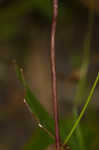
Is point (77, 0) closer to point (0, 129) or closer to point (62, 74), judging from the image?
point (62, 74)

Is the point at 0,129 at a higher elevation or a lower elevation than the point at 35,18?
lower

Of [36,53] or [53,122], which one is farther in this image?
[36,53]

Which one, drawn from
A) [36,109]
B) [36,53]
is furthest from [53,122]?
[36,53]

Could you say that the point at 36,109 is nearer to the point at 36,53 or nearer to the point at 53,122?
the point at 53,122

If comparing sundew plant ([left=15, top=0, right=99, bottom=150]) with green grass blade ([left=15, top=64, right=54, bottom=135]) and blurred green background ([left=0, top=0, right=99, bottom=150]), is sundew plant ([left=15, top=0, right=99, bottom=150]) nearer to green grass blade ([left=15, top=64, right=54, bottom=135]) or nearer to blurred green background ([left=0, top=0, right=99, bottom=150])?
green grass blade ([left=15, top=64, right=54, bottom=135])

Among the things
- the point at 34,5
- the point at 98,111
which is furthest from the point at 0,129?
the point at 34,5

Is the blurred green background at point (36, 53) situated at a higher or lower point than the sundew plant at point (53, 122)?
lower

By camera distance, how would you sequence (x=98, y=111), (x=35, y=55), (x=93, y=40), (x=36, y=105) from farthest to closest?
(x=35, y=55) < (x=93, y=40) < (x=98, y=111) < (x=36, y=105)

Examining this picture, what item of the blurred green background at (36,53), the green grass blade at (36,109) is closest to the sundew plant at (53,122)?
the green grass blade at (36,109)

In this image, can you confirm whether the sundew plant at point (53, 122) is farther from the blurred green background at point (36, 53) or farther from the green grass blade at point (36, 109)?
the blurred green background at point (36, 53)
